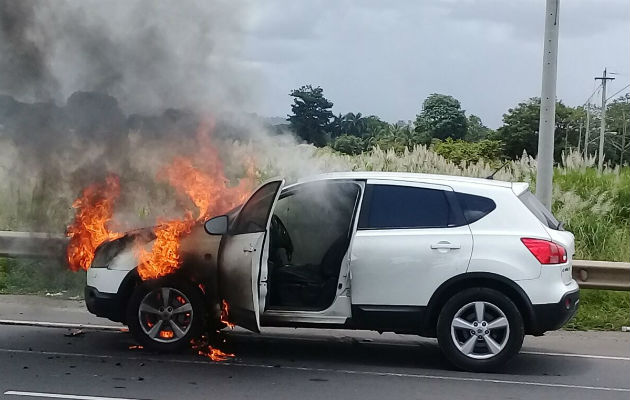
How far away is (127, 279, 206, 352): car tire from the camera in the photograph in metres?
7.31

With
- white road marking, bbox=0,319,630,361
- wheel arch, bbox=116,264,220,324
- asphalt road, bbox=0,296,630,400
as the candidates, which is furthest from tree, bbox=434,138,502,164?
wheel arch, bbox=116,264,220,324

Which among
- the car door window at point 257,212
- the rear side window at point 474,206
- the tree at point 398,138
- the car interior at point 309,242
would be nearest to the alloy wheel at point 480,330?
the rear side window at point 474,206

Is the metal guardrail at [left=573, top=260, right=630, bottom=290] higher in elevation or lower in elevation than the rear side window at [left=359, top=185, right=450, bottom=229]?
lower

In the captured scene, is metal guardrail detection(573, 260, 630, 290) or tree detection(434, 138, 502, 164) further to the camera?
tree detection(434, 138, 502, 164)

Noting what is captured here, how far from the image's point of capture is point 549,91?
32.2 ft

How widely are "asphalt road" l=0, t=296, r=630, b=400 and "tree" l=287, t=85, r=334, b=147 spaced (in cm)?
205

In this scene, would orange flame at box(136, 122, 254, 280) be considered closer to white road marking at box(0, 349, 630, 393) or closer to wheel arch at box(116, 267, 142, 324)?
wheel arch at box(116, 267, 142, 324)

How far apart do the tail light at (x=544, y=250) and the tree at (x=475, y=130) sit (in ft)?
18.8

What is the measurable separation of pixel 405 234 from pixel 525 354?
192cm

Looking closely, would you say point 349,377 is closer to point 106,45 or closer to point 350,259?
point 350,259

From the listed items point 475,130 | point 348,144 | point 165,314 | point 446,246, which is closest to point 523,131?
point 475,130

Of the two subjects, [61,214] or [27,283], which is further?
[27,283]

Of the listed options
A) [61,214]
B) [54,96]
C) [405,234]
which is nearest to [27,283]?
[61,214]

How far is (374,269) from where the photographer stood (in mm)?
7004
